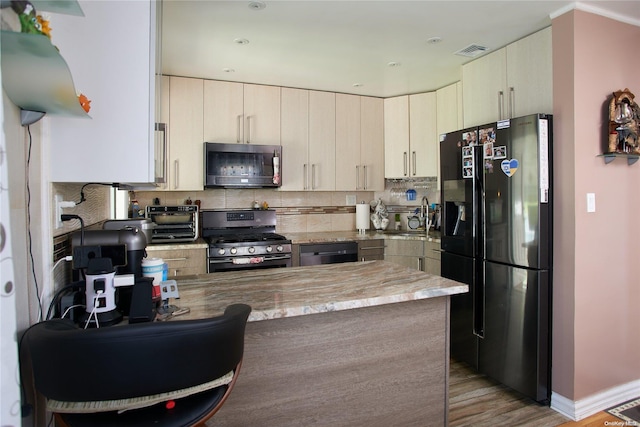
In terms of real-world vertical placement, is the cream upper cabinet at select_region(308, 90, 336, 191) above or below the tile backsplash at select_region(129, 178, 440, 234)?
above

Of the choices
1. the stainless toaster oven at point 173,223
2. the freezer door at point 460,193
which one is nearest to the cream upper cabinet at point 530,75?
the freezer door at point 460,193

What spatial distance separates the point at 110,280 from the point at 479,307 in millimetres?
2399

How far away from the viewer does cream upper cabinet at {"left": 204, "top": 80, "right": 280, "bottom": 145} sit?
362cm

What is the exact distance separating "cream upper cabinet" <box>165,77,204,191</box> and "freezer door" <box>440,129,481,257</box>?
2.26 metres

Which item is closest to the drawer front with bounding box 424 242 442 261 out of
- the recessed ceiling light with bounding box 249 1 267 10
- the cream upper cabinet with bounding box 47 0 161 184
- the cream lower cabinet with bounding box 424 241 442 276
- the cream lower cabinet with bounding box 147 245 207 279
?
the cream lower cabinet with bounding box 424 241 442 276

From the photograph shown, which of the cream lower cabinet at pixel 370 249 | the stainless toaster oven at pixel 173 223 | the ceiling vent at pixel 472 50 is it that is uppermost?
the ceiling vent at pixel 472 50

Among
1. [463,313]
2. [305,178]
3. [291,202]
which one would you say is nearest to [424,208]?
[305,178]

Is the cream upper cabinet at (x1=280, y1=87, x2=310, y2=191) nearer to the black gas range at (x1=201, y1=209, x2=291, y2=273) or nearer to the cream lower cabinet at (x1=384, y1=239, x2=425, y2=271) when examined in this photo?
the black gas range at (x1=201, y1=209, x2=291, y2=273)

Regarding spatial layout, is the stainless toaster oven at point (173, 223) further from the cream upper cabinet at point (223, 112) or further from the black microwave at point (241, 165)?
the cream upper cabinet at point (223, 112)

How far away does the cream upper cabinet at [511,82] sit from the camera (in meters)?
2.46

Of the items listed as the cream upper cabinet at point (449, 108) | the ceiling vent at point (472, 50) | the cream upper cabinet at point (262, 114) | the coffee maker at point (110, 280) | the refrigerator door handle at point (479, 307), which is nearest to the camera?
the coffee maker at point (110, 280)

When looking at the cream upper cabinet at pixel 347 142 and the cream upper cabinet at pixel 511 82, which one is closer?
the cream upper cabinet at pixel 511 82

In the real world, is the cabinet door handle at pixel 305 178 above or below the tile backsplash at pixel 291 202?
above

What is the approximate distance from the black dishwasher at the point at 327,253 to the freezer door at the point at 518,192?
56.9 inches
